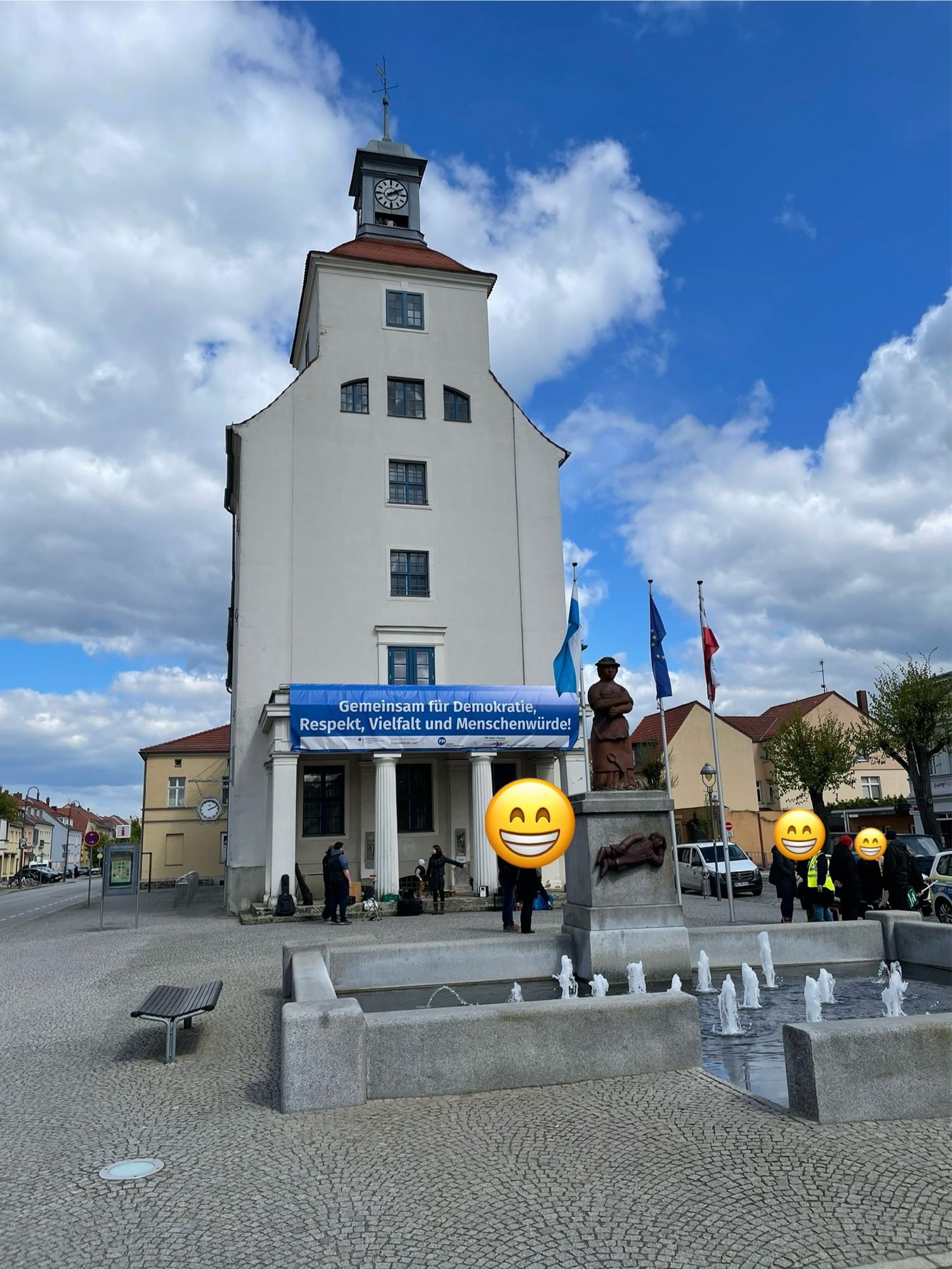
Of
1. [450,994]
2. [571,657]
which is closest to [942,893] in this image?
[571,657]

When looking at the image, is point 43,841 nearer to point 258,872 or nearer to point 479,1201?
point 258,872

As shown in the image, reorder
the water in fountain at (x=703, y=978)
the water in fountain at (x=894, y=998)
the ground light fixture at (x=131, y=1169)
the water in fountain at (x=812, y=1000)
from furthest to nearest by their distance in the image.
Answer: the water in fountain at (x=703, y=978) → the water in fountain at (x=894, y=998) → the water in fountain at (x=812, y=1000) → the ground light fixture at (x=131, y=1169)

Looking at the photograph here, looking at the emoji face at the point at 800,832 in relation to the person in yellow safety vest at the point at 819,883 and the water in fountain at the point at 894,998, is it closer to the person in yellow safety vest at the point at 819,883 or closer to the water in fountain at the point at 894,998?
the water in fountain at the point at 894,998

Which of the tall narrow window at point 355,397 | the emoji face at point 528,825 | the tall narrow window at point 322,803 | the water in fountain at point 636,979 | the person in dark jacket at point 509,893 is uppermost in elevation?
the tall narrow window at point 355,397

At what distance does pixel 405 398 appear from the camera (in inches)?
1345

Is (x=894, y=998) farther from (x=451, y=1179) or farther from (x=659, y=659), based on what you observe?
(x=659, y=659)

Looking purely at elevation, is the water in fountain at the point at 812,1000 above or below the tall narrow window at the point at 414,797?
below

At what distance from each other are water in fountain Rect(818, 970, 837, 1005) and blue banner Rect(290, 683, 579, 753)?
17.5 meters

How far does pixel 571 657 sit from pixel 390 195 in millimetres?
29095

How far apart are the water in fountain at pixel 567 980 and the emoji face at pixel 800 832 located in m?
3.36

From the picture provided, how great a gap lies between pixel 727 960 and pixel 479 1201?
8712 millimetres

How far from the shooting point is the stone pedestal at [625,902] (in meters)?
12.0

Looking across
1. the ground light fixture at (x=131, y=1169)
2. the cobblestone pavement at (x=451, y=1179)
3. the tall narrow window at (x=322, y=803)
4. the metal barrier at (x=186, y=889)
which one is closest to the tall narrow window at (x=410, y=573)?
the tall narrow window at (x=322, y=803)

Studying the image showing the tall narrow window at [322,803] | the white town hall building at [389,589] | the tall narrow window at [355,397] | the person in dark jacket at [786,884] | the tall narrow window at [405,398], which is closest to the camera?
the person in dark jacket at [786,884]
